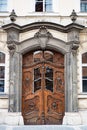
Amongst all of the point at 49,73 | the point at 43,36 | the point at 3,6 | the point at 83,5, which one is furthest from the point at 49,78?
the point at 3,6

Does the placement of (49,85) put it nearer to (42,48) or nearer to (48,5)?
(42,48)

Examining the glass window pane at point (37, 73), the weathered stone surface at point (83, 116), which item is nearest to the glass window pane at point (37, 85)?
the glass window pane at point (37, 73)

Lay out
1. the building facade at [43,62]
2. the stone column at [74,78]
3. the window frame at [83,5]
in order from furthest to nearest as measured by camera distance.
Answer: the window frame at [83,5]
the building facade at [43,62]
the stone column at [74,78]

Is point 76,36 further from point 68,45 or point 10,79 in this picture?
point 10,79

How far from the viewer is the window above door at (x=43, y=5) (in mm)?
11523

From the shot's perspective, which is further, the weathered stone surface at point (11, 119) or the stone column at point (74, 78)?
the stone column at point (74, 78)

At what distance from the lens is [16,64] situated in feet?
35.9

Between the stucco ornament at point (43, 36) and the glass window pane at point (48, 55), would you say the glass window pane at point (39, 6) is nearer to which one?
the stucco ornament at point (43, 36)

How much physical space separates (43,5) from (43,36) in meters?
1.39

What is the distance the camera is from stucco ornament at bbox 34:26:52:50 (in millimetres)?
10984

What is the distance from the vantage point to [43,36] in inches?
433

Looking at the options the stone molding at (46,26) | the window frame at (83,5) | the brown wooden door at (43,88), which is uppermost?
the window frame at (83,5)

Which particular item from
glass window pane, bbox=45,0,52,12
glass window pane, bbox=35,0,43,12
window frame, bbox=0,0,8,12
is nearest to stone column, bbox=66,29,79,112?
glass window pane, bbox=45,0,52,12

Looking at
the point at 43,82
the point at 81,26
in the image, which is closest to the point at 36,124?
the point at 43,82
